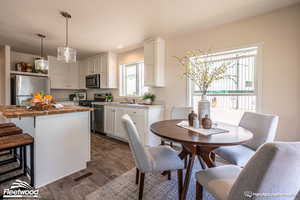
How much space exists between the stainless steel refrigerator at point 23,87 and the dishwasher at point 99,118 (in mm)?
1654

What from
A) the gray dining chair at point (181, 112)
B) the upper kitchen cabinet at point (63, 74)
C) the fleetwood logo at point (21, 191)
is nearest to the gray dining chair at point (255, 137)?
the gray dining chair at point (181, 112)

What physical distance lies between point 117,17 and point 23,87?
10.8ft

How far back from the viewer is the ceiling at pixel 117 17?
6.29ft

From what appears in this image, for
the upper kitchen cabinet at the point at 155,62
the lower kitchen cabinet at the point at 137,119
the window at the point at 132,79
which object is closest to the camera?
the lower kitchen cabinet at the point at 137,119

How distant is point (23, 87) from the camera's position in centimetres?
368

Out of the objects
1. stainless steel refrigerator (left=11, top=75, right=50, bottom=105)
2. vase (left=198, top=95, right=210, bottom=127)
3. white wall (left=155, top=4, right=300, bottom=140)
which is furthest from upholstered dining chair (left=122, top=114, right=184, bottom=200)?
stainless steel refrigerator (left=11, top=75, right=50, bottom=105)

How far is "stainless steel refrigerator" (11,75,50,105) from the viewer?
3580 millimetres

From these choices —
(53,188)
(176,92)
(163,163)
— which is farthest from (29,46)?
(163,163)

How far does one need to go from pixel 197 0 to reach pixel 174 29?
2.86ft

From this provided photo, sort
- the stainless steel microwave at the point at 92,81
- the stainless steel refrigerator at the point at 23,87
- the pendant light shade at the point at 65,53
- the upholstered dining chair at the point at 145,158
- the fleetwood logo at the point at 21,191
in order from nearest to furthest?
the upholstered dining chair at the point at 145,158 < the fleetwood logo at the point at 21,191 < the pendant light shade at the point at 65,53 < the stainless steel refrigerator at the point at 23,87 < the stainless steel microwave at the point at 92,81

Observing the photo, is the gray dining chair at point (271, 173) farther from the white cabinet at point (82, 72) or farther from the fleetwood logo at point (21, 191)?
the white cabinet at point (82, 72)

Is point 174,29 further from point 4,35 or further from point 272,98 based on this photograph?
point 4,35

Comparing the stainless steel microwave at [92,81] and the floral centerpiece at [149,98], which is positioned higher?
the stainless steel microwave at [92,81]

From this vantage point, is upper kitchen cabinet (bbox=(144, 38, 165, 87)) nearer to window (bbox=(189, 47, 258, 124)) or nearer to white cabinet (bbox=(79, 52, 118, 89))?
window (bbox=(189, 47, 258, 124))
